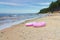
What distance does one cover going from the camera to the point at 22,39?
6.34m

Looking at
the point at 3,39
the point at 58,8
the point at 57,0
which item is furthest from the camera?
the point at 57,0

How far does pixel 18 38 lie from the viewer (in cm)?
655

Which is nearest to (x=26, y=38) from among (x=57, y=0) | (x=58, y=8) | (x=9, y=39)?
(x=9, y=39)

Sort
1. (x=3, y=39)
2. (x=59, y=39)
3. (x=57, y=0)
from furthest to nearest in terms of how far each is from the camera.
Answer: (x=57, y=0) < (x=3, y=39) < (x=59, y=39)

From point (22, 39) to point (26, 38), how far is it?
18 centimetres

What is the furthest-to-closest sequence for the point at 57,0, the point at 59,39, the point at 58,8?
1. the point at 57,0
2. the point at 58,8
3. the point at 59,39

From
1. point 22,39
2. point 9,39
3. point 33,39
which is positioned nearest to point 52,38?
point 33,39

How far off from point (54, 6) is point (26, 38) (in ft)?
161

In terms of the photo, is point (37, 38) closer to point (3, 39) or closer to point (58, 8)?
point (3, 39)

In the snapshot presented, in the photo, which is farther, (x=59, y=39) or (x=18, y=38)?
(x=18, y=38)

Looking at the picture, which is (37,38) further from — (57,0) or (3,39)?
(57,0)

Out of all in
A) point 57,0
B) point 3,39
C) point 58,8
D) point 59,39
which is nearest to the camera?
point 59,39

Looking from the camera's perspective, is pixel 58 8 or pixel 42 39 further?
pixel 58 8

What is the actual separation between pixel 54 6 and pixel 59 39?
4917 centimetres
